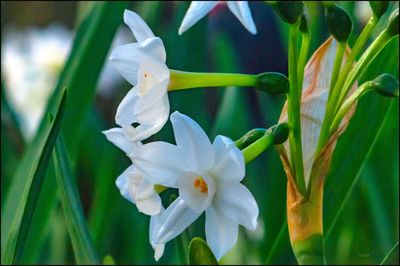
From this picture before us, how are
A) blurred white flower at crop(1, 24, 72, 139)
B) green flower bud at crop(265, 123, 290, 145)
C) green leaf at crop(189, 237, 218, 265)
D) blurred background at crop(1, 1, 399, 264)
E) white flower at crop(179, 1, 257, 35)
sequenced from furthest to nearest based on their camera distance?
1. blurred white flower at crop(1, 24, 72, 139)
2. blurred background at crop(1, 1, 399, 264)
3. green leaf at crop(189, 237, 218, 265)
4. green flower bud at crop(265, 123, 290, 145)
5. white flower at crop(179, 1, 257, 35)

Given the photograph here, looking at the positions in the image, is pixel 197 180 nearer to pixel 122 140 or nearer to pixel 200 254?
pixel 122 140

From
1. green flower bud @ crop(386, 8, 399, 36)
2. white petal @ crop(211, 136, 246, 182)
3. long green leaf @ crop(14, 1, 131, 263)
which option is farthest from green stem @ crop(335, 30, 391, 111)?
long green leaf @ crop(14, 1, 131, 263)

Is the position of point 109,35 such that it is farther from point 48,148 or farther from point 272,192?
point 48,148

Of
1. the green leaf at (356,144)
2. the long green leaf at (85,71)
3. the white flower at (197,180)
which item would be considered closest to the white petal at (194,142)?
the white flower at (197,180)

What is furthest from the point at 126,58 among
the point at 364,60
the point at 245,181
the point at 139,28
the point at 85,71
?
the point at 245,181

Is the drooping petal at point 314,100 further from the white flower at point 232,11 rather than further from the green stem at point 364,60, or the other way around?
the white flower at point 232,11

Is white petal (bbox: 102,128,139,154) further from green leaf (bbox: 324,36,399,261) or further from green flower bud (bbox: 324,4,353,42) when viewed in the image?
green leaf (bbox: 324,36,399,261)

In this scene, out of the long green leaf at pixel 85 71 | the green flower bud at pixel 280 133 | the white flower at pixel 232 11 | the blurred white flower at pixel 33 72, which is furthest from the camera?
the blurred white flower at pixel 33 72
